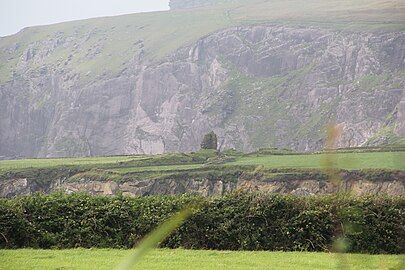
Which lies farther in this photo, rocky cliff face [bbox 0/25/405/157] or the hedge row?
rocky cliff face [bbox 0/25/405/157]

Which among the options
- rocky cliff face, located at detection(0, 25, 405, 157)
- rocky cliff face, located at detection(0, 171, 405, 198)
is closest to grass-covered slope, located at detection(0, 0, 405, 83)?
rocky cliff face, located at detection(0, 25, 405, 157)

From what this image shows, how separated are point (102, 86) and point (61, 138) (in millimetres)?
15783

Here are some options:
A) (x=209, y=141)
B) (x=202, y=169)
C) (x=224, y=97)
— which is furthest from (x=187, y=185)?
(x=224, y=97)

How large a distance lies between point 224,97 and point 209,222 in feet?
416

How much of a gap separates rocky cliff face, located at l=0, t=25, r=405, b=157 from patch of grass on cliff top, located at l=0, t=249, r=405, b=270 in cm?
10048

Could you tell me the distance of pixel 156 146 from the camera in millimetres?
147750

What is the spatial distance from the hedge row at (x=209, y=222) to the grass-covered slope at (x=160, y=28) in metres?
120

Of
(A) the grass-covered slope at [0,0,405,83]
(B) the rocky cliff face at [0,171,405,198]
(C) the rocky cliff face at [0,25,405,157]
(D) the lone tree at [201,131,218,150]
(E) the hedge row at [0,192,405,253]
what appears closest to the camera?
(E) the hedge row at [0,192,405,253]

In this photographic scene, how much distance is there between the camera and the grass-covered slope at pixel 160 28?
14588cm

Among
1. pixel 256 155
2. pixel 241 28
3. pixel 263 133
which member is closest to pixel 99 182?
pixel 256 155

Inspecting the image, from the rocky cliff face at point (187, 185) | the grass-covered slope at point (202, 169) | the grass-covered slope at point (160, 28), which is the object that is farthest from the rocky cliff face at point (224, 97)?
the rocky cliff face at point (187, 185)

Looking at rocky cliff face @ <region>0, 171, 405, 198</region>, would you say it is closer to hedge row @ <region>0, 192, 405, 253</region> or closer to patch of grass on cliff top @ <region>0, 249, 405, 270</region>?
hedge row @ <region>0, 192, 405, 253</region>

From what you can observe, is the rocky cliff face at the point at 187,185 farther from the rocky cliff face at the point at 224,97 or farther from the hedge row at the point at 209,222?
the rocky cliff face at the point at 224,97

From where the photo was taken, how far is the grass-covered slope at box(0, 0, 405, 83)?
146m
